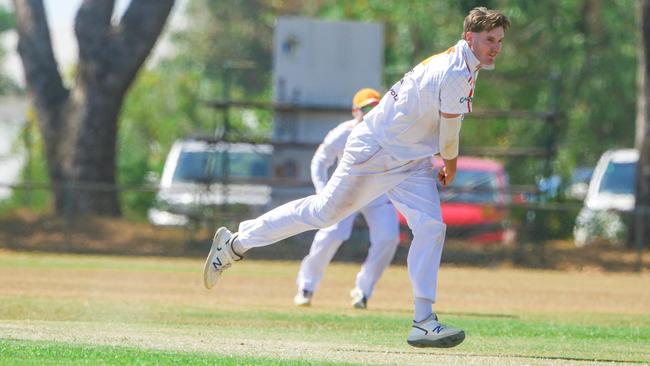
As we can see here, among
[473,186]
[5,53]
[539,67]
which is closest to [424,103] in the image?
[473,186]

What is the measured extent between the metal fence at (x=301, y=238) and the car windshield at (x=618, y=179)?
123 inches

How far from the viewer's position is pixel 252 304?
599 inches

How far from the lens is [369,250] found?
14875 mm

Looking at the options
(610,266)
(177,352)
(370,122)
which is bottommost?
(610,266)

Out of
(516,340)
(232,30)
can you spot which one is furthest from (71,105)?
(232,30)

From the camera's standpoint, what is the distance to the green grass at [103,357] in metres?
8.87

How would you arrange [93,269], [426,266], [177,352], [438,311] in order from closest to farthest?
[177,352], [426,266], [438,311], [93,269]

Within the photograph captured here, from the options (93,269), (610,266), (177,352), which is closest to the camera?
(177,352)

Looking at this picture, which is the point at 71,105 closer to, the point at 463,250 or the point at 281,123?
Answer: the point at 281,123

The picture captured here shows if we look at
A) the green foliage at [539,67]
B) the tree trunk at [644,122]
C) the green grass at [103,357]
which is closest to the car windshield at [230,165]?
the green foliage at [539,67]

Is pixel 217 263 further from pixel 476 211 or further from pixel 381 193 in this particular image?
pixel 476 211

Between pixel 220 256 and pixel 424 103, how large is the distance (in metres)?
2.07

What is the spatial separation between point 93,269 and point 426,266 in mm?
10917

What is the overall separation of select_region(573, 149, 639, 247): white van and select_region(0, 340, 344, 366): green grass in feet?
55.7
